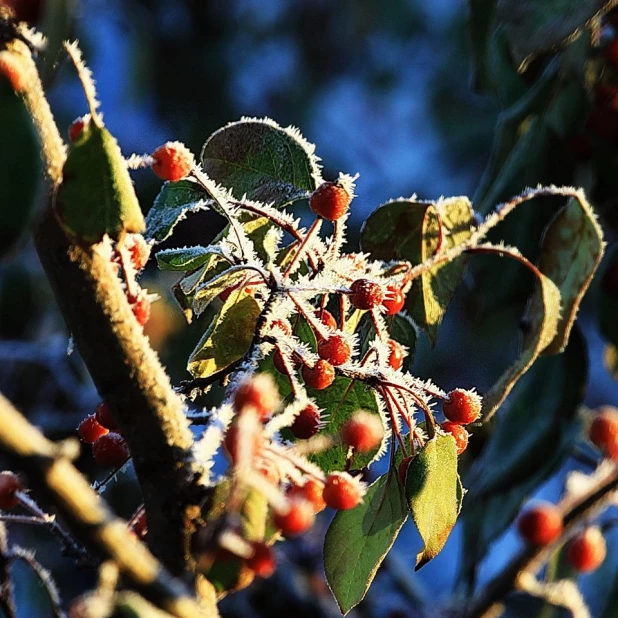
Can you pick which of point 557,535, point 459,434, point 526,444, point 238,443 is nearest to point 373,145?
point 526,444

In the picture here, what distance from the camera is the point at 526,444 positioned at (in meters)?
1.26

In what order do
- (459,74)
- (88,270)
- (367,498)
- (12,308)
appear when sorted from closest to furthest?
1. (88,270)
2. (367,498)
3. (12,308)
4. (459,74)

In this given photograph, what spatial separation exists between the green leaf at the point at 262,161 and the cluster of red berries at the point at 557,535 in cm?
58

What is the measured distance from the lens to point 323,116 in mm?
3996

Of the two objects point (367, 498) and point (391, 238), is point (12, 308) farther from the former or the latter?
point (367, 498)

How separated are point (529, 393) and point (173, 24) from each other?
3.33 metres

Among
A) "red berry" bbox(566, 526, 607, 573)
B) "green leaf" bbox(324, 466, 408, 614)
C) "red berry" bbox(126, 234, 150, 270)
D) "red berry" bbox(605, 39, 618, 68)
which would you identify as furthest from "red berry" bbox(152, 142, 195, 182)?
"red berry" bbox(605, 39, 618, 68)

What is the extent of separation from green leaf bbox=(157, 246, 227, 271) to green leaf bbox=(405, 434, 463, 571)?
8.3 inches

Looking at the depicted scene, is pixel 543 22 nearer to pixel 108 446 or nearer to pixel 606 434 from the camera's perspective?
pixel 606 434

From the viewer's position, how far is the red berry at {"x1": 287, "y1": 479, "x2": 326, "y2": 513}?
1.93 feet

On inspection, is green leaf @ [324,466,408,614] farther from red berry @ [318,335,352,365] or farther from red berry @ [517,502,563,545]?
red berry @ [517,502,563,545]

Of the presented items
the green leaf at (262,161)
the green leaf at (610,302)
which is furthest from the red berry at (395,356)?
the green leaf at (610,302)

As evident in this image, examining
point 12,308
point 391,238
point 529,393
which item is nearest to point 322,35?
point 12,308

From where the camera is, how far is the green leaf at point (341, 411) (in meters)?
0.71
